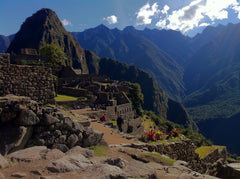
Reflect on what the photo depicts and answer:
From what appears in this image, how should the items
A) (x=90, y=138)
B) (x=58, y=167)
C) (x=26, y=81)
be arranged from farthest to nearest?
(x=26, y=81), (x=90, y=138), (x=58, y=167)

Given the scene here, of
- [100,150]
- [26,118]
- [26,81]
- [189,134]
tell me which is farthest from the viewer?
[189,134]

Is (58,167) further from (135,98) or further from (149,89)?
(149,89)

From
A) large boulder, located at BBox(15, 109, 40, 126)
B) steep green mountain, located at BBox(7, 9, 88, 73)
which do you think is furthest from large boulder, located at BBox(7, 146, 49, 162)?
steep green mountain, located at BBox(7, 9, 88, 73)

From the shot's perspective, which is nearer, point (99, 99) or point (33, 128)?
point (33, 128)

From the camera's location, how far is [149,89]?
137 m

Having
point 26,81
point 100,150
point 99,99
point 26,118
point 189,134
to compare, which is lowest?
point 189,134

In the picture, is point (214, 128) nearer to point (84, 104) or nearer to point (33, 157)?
point (84, 104)

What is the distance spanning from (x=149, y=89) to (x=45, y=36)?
267 ft

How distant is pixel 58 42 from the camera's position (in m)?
125

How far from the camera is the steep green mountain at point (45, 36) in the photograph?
116 m

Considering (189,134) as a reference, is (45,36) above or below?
above

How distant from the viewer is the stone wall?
21.3 ft

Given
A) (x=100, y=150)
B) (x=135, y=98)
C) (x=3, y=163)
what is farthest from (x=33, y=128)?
(x=135, y=98)

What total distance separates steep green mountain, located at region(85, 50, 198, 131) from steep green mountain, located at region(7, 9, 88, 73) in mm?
33523
